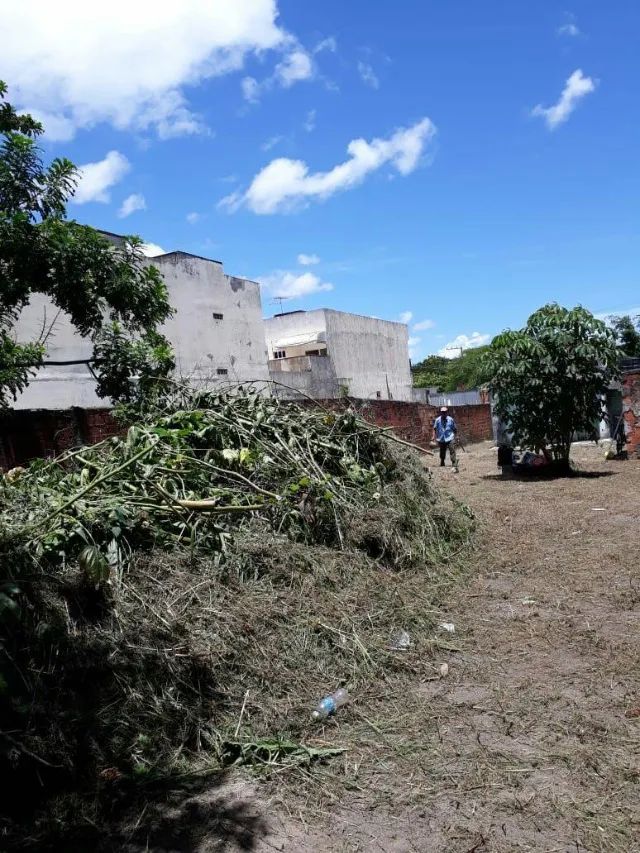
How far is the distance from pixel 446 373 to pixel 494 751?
57.6 meters

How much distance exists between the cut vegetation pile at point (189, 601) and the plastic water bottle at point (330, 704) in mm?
76

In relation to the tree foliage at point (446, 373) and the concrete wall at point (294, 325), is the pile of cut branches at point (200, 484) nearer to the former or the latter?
the concrete wall at point (294, 325)

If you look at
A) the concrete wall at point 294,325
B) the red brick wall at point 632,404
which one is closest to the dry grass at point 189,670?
the red brick wall at point 632,404

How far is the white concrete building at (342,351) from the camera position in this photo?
30.3 m

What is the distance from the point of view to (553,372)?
1186cm

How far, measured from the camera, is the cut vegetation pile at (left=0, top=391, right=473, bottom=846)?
9.39ft

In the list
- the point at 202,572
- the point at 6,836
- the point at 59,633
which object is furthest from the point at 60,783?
the point at 202,572

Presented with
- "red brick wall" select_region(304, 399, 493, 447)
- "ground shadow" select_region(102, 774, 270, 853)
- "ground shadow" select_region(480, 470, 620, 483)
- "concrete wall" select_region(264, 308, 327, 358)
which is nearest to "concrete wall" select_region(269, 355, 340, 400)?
"concrete wall" select_region(264, 308, 327, 358)

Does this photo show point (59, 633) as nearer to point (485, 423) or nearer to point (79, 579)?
point (79, 579)

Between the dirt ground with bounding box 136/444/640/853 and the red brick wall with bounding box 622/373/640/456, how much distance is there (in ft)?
31.7

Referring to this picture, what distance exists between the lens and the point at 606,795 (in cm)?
260

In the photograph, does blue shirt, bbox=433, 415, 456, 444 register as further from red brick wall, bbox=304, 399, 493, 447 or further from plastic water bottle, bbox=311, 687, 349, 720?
plastic water bottle, bbox=311, 687, 349, 720

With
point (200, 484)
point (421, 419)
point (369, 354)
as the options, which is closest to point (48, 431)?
point (200, 484)

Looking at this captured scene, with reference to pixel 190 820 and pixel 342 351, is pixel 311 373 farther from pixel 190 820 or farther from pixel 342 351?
pixel 190 820
